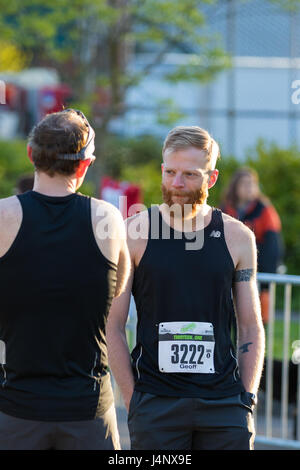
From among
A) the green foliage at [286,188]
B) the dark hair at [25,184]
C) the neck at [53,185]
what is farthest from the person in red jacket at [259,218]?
the neck at [53,185]

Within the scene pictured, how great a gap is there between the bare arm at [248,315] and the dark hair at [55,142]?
0.78 metres

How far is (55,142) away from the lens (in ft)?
9.12

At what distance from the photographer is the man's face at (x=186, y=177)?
314 cm

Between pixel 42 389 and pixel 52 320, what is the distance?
23 cm

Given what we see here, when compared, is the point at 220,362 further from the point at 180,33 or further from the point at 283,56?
the point at 283,56

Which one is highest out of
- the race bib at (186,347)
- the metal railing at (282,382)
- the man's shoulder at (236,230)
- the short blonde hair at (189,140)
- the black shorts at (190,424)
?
the short blonde hair at (189,140)

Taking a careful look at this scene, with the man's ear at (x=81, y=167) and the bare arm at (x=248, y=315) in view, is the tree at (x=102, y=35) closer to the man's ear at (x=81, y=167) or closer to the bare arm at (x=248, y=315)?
the bare arm at (x=248, y=315)

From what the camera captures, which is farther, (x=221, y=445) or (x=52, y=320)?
(x=221, y=445)

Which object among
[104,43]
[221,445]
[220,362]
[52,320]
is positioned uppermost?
[104,43]

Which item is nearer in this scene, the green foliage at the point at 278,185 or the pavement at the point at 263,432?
the pavement at the point at 263,432

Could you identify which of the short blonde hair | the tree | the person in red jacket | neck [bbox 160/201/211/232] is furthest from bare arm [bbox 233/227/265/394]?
the tree

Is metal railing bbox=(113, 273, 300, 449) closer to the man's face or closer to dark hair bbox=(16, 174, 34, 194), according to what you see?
dark hair bbox=(16, 174, 34, 194)

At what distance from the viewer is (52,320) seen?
8.78ft
